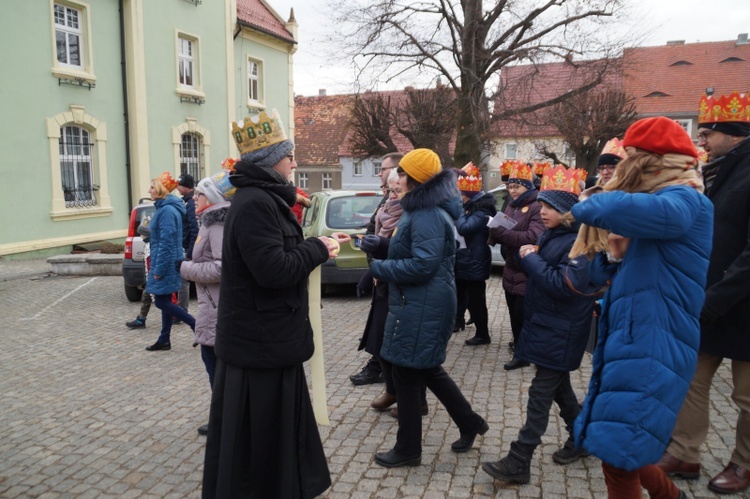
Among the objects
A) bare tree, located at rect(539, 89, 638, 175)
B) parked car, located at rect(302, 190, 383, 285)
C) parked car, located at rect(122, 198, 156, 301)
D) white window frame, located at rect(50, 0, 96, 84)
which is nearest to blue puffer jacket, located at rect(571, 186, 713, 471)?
parked car, located at rect(302, 190, 383, 285)

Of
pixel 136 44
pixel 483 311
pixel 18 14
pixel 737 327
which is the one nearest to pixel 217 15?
pixel 136 44

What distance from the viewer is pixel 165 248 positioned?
6.60m

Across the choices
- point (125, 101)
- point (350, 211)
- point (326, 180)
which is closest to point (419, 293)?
point (350, 211)

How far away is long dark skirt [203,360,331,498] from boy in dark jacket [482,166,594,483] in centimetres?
127

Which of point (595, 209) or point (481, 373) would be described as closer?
point (595, 209)

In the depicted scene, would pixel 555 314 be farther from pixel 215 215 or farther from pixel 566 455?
pixel 215 215

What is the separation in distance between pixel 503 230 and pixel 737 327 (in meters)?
2.76

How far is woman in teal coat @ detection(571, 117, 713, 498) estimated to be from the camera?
2.29 meters

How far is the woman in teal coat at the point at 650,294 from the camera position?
2293 millimetres

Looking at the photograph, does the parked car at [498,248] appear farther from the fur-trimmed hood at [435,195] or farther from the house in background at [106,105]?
the house in background at [106,105]

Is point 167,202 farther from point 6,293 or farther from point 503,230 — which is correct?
point 6,293

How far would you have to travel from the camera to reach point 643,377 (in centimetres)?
233

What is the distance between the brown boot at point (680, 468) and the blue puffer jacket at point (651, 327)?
4.40 feet

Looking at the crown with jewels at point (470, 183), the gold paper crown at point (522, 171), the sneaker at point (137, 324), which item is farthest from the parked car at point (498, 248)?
the sneaker at point (137, 324)
